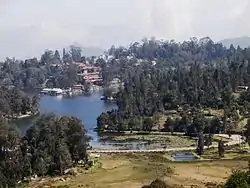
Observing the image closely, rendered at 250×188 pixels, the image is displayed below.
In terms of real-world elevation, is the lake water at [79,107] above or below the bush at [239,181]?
above

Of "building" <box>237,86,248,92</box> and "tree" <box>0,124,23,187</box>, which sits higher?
"building" <box>237,86,248,92</box>

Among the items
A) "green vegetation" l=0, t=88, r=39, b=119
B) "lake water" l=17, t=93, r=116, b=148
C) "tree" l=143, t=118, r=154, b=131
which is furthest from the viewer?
"green vegetation" l=0, t=88, r=39, b=119

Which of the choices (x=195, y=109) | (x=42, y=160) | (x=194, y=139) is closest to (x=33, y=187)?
(x=42, y=160)

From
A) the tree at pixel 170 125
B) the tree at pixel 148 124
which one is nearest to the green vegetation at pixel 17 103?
the tree at pixel 148 124

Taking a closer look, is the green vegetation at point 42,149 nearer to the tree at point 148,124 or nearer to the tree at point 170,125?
the tree at point 148,124

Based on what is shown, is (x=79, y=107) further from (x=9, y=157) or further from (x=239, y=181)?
(x=239, y=181)

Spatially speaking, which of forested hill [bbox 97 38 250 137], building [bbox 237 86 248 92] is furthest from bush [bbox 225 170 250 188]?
building [bbox 237 86 248 92]

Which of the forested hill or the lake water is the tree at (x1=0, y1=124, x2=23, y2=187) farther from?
the forested hill
